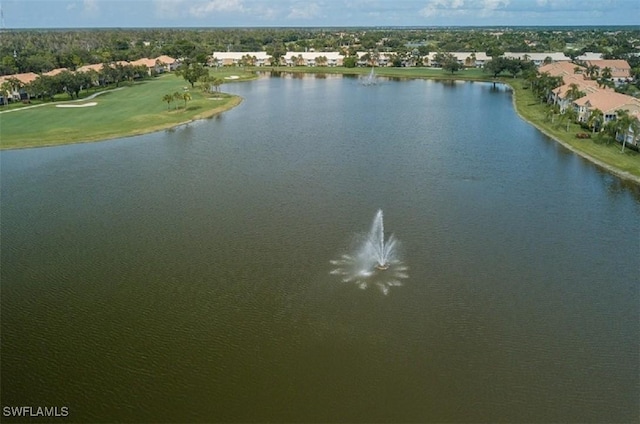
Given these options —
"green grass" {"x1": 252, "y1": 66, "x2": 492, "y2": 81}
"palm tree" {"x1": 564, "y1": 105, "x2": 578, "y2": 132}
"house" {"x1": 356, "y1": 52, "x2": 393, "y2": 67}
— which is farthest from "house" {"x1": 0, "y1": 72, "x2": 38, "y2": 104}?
"house" {"x1": 356, "y1": 52, "x2": 393, "y2": 67}

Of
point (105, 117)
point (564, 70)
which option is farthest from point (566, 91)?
point (105, 117)

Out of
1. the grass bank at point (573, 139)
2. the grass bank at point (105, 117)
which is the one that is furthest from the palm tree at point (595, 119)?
the grass bank at point (105, 117)

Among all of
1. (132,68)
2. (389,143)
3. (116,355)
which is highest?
(132,68)

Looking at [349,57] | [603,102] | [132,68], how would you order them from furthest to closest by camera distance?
[349,57] < [132,68] < [603,102]

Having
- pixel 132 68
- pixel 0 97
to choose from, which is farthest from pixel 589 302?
pixel 132 68

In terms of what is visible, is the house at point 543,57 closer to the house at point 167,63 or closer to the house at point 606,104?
the house at point 606,104

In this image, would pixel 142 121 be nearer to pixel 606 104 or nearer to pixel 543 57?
pixel 606 104

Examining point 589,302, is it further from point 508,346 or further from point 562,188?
point 562,188
